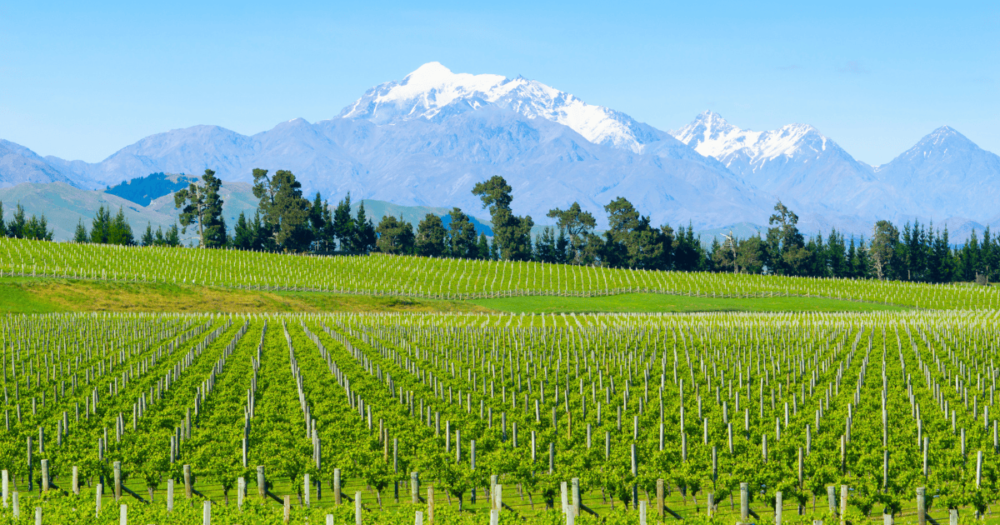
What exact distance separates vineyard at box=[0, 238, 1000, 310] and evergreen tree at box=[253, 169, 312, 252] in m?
25.0

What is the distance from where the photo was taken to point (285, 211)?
166500 millimetres

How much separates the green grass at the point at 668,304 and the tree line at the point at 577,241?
56.5 m

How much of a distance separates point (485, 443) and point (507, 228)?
494 ft

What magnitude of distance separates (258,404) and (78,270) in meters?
86.0

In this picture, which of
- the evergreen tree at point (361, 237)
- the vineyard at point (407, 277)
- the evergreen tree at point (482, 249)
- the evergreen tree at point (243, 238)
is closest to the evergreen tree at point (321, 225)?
the evergreen tree at point (361, 237)

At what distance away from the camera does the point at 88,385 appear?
31688 mm

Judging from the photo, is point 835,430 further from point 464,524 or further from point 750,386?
point 464,524

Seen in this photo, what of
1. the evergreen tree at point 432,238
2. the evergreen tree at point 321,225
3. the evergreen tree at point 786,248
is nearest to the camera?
the evergreen tree at point 786,248

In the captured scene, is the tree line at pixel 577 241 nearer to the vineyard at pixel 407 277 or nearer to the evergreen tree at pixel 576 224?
the evergreen tree at pixel 576 224

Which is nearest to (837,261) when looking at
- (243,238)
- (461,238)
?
(461,238)

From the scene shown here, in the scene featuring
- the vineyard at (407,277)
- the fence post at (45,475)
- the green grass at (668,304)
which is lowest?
the fence post at (45,475)

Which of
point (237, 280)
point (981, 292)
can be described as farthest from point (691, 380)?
point (981, 292)

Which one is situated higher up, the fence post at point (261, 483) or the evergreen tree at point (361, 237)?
the evergreen tree at point (361, 237)

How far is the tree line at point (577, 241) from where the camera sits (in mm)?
165875
